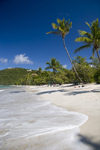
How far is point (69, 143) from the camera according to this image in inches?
64.4

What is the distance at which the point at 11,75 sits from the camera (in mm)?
107125

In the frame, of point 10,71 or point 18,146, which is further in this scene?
point 10,71

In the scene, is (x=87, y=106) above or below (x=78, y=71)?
below

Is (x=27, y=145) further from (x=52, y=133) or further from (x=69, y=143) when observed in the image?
(x=69, y=143)

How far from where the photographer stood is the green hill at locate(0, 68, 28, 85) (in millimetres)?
102250

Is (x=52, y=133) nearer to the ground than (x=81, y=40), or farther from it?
nearer to the ground

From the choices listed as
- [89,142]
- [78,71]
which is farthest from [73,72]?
[89,142]

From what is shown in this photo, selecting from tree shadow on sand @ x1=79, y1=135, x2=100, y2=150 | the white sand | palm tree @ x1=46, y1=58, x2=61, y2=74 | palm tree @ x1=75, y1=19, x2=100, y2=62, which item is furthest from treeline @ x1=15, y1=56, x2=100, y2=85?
tree shadow on sand @ x1=79, y1=135, x2=100, y2=150

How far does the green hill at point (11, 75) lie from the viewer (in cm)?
10225

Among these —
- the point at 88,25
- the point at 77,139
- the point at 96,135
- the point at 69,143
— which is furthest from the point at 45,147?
the point at 88,25

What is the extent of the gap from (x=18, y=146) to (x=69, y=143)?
889 millimetres

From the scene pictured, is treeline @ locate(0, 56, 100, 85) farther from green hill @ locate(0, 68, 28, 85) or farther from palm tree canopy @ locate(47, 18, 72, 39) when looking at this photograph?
green hill @ locate(0, 68, 28, 85)

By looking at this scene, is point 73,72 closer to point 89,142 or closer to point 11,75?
point 89,142

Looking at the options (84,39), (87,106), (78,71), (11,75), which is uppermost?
(11,75)
